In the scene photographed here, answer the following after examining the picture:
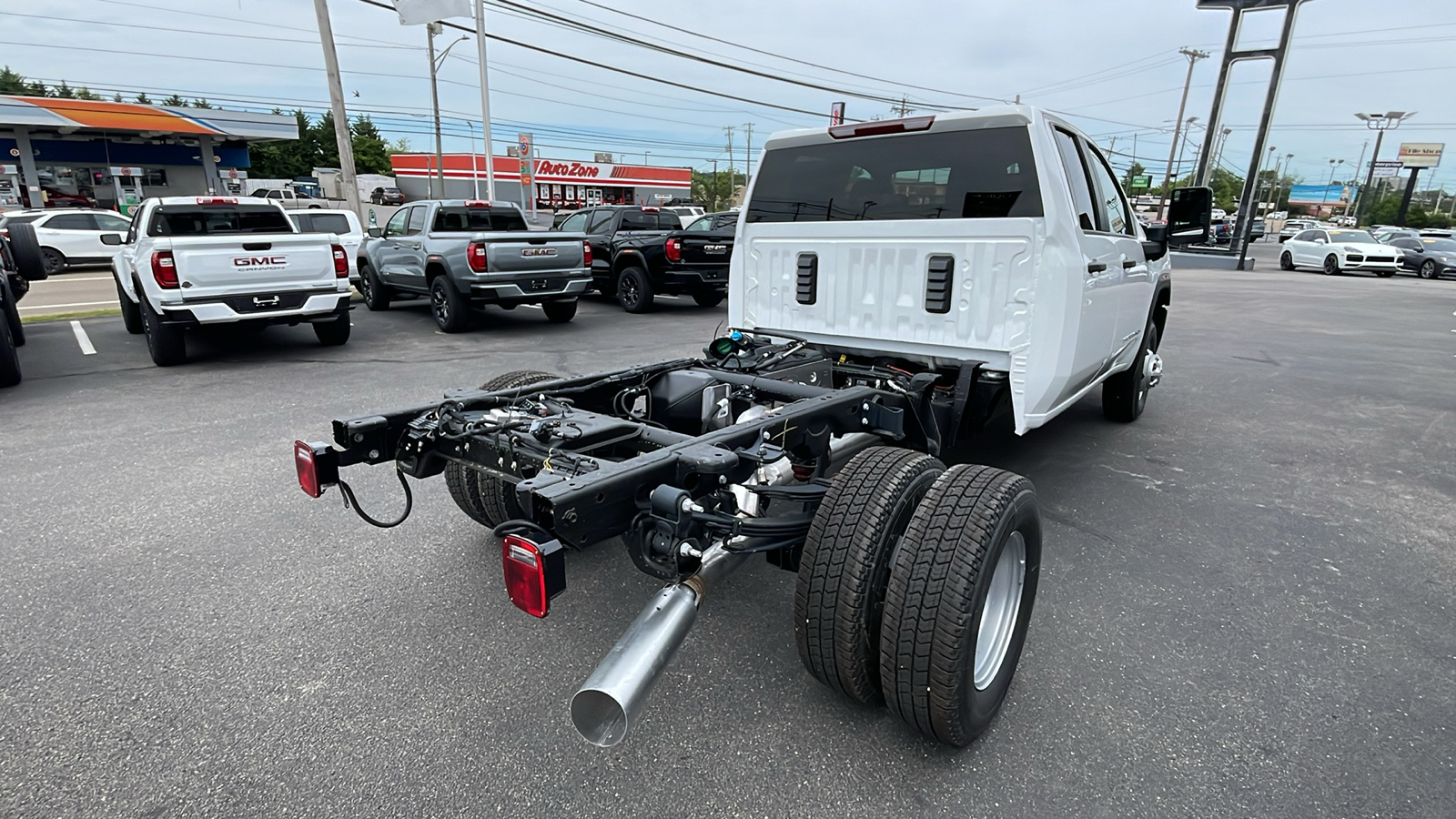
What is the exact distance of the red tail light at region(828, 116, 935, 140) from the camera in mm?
4078

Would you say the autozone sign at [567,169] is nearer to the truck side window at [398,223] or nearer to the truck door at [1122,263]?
the truck side window at [398,223]

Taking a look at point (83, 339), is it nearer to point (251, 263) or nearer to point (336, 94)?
point (251, 263)

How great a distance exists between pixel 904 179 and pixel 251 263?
23.5ft

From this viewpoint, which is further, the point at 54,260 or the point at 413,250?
the point at 54,260

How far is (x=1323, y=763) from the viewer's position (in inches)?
92.8

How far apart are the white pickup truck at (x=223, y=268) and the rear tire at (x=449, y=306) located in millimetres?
1539

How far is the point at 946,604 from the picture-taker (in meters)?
2.16

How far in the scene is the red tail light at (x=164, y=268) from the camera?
24.6 ft

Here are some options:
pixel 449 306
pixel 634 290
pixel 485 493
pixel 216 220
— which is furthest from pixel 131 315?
pixel 485 493

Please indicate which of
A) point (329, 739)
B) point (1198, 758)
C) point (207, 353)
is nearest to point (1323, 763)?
point (1198, 758)

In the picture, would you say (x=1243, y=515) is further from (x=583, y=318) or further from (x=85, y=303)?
(x=85, y=303)

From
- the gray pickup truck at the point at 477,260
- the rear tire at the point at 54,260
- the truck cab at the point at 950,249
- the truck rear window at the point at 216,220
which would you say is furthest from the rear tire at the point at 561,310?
the rear tire at the point at 54,260

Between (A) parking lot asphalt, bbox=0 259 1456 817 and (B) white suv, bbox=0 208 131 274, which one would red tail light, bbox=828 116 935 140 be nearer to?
(A) parking lot asphalt, bbox=0 259 1456 817

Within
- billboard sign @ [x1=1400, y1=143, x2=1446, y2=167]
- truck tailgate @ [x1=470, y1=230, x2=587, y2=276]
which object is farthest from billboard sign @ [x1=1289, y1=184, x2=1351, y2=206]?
truck tailgate @ [x1=470, y1=230, x2=587, y2=276]
